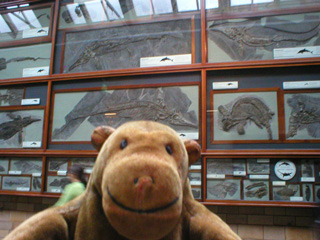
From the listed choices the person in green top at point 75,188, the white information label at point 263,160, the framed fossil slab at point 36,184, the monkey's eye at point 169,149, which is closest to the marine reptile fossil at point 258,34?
the white information label at point 263,160

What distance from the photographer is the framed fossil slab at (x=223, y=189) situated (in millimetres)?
2174

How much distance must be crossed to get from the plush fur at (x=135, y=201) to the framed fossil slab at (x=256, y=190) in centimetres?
144

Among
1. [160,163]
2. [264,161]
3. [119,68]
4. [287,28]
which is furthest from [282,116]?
[160,163]

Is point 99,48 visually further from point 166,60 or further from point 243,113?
point 243,113

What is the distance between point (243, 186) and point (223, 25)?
1.41m

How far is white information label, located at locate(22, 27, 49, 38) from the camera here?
2887 millimetres

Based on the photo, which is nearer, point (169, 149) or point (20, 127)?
point (169, 149)

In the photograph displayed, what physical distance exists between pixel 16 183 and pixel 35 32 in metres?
1.58

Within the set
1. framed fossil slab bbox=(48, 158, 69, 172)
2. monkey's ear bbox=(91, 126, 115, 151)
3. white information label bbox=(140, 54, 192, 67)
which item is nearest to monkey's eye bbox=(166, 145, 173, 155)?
monkey's ear bbox=(91, 126, 115, 151)

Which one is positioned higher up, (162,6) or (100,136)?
(162,6)

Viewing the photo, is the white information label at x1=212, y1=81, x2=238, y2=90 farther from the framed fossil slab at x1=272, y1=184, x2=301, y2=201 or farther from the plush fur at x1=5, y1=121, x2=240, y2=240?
the plush fur at x1=5, y1=121, x2=240, y2=240

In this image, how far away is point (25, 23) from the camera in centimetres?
301

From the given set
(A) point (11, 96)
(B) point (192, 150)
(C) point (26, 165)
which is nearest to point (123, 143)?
(B) point (192, 150)

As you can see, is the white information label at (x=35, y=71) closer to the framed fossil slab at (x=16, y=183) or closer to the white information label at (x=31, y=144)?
the white information label at (x=31, y=144)
